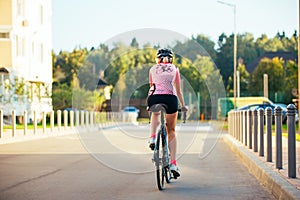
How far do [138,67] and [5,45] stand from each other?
1321 cm

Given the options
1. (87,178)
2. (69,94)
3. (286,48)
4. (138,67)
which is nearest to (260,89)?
(69,94)

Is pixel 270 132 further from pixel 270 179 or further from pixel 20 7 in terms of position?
pixel 20 7

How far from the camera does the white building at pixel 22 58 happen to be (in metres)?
39.2

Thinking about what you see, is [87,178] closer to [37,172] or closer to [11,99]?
[37,172]

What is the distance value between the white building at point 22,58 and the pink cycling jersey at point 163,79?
2926cm

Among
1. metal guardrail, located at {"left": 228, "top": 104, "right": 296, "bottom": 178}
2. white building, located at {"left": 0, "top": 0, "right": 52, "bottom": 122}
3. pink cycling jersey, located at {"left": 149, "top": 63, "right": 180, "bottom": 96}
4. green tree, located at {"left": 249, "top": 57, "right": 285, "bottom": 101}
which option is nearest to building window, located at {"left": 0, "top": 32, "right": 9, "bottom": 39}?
white building, located at {"left": 0, "top": 0, "right": 52, "bottom": 122}

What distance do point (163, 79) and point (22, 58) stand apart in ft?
112

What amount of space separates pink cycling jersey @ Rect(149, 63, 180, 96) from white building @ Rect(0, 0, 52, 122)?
2926 cm

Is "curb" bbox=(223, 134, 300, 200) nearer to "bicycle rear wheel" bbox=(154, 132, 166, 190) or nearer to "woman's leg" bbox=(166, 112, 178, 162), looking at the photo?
"woman's leg" bbox=(166, 112, 178, 162)

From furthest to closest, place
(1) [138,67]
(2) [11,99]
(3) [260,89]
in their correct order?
1. (3) [260,89]
2. (2) [11,99]
3. (1) [138,67]

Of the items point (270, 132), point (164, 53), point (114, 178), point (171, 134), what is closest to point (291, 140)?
point (171, 134)

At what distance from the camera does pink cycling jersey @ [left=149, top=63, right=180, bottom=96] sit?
909cm

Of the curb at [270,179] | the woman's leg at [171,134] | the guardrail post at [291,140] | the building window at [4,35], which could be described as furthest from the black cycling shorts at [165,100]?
the building window at [4,35]

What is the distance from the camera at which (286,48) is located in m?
116
